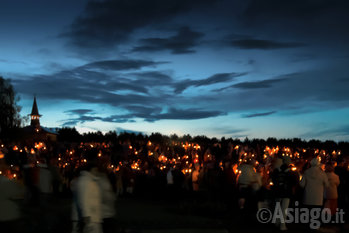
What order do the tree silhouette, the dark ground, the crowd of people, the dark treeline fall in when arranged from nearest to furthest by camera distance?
1. the crowd of people
2. the dark ground
3. the dark treeline
4. the tree silhouette

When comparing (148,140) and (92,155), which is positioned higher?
(148,140)

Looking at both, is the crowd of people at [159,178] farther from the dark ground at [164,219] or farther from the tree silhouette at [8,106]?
the tree silhouette at [8,106]

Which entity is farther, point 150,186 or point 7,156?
point 150,186

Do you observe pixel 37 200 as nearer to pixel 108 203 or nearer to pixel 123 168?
pixel 108 203

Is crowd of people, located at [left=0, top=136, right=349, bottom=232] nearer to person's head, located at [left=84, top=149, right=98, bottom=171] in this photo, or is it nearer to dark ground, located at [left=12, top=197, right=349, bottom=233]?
person's head, located at [left=84, top=149, right=98, bottom=171]

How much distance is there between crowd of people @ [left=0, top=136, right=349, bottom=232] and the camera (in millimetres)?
6824

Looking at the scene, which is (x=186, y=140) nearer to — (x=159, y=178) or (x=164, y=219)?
(x=159, y=178)

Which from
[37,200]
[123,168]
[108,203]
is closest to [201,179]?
[123,168]

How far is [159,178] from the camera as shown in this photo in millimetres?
21391

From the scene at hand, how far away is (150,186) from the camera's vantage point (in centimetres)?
2161

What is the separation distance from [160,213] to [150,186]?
574cm

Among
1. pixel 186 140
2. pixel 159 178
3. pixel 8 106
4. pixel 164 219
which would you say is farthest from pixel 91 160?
pixel 8 106

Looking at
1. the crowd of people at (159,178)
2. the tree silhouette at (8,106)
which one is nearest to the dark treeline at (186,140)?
the crowd of people at (159,178)

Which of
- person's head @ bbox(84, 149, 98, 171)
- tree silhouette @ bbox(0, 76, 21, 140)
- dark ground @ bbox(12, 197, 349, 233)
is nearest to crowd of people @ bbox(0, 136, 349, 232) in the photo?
person's head @ bbox(84, 149, 98, 171)
